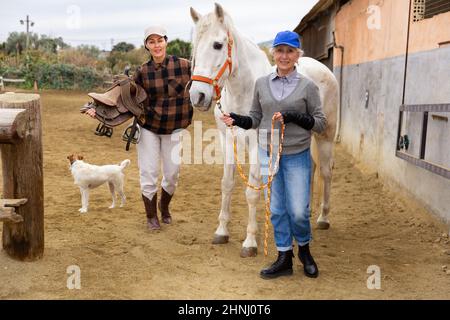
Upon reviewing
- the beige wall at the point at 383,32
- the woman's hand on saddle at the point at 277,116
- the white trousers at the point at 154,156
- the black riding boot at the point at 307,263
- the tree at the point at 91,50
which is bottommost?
the black riding boot at the point at 307,263

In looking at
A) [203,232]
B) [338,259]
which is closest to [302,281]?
[338,259]

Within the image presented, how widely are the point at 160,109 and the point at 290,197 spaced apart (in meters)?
1.65

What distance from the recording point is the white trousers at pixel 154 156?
425cm

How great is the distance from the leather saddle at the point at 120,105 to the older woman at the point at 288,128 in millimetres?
1321

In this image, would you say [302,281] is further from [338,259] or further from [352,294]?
[338,259]

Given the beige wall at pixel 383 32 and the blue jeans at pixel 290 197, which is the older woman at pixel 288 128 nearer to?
the blue jeans at pixel 290 197

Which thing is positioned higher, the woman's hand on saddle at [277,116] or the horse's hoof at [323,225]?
the woman's hand on saddle at [277,116]

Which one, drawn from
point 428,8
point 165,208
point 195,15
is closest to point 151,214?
point 165,208

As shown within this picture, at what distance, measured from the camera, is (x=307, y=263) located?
3391 millimetres

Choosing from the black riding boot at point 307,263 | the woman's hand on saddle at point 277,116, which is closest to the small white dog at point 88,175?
the black riding boot at point 307,263

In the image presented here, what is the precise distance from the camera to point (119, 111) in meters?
4.00

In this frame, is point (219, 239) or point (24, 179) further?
point (219, 239)

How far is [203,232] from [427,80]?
281 centimetres

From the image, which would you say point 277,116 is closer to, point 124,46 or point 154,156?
point 154,156
